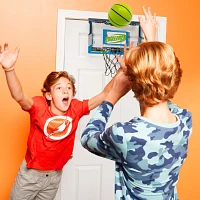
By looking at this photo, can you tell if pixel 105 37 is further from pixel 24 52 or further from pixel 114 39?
pixel 24 52

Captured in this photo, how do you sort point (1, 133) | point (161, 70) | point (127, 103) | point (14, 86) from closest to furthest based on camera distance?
point (161, 70), point (14, 86), point (1, 133), point (127, 103)

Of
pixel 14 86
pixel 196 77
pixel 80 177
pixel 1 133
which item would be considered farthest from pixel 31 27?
pixel 196 77

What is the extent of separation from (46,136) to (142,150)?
3.27 ft

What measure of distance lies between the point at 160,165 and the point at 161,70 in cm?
30

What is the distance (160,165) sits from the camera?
3.39ft

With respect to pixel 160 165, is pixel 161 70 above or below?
above

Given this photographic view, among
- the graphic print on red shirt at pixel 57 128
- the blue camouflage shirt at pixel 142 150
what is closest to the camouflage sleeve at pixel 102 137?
the blue camouflage shirt at pixel 142 150

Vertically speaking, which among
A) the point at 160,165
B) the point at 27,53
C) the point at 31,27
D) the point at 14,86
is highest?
the point at 31,27

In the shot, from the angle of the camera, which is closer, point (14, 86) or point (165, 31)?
point (14, 86)

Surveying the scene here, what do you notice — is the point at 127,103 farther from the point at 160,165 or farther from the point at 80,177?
the point at 160,165

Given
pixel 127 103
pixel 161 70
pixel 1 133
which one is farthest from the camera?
pixel 127 103

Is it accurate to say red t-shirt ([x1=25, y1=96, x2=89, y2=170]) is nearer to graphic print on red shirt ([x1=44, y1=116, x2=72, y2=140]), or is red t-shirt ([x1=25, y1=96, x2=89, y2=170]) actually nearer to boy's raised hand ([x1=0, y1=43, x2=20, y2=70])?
graphic print on red shirt ([x1=44, y1=116, x2=72, y2=140])

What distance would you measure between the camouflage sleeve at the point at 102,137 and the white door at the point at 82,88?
62.8 inches

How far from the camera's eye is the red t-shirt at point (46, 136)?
1893mm
